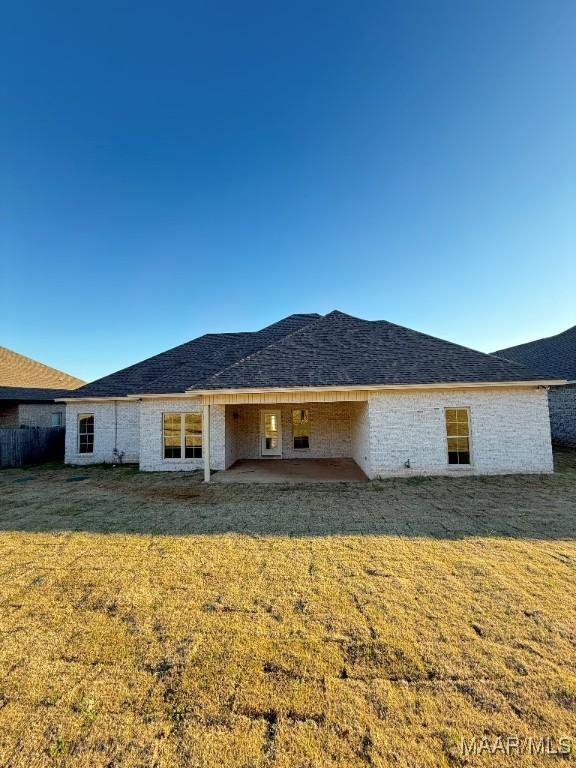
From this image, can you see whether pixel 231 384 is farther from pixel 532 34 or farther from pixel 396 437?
pixel 532 34

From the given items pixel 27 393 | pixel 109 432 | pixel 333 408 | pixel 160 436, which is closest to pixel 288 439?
pixel 333 408

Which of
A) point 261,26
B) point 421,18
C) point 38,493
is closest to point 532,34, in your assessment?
point 421,18

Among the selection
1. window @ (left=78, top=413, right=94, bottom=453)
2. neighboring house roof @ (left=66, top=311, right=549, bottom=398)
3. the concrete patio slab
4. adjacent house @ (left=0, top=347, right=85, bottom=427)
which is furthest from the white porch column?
adjacent house @ (left=0, top=347, right=85, bottom=427)

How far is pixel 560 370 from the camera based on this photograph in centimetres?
1653

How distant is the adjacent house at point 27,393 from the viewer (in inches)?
773

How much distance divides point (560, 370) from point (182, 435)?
60.0ft

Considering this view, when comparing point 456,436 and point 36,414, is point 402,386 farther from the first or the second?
point 36,414

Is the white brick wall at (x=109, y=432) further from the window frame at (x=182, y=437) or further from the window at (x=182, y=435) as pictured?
the window at (x=182, y=435)

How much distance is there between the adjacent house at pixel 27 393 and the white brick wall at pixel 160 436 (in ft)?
31.6

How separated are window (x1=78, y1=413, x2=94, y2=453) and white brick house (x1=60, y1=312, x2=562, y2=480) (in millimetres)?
43

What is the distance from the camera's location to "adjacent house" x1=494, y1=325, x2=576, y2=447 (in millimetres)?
15273

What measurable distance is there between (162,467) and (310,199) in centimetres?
1208

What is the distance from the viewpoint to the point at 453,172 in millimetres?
11742

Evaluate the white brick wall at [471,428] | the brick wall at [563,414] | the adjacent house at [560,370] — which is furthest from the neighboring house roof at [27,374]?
the brick wall at [563,414]
